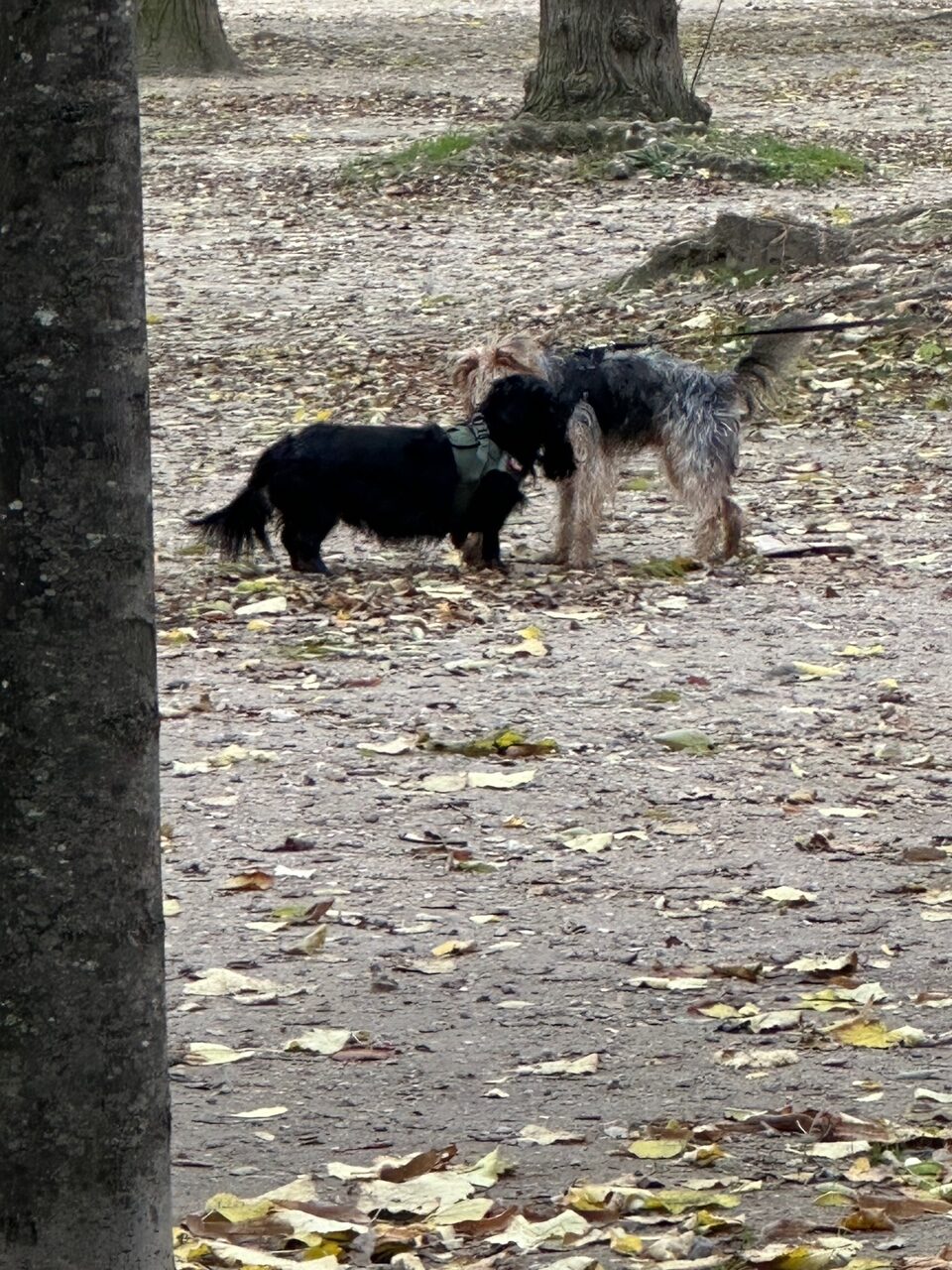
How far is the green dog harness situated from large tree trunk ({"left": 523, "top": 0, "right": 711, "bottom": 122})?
1056 centimetres

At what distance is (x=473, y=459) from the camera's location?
9445 mm

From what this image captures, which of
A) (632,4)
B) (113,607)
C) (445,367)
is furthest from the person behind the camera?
(632,4)

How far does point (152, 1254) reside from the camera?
331cm

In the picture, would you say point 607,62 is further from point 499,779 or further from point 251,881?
point 251,881

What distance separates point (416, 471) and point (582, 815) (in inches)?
122

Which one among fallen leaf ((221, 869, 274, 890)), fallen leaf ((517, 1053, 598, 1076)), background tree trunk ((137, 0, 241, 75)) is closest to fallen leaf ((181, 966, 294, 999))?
fallen leaf ((221, 869, 274, 890))

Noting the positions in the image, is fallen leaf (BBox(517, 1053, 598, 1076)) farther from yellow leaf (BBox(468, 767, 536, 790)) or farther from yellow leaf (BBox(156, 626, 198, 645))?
yellow leaf (BBox(156, 626, 198, 645))

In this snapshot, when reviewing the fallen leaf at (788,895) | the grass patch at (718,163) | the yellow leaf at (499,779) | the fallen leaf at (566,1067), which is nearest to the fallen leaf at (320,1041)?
the fallen leaf at (566,1067)

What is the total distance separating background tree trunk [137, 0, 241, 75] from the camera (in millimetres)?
26438

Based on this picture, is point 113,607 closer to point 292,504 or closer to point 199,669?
point 199,669

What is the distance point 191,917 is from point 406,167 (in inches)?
566

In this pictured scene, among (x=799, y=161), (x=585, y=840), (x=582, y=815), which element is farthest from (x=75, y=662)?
(x=799, y=161)

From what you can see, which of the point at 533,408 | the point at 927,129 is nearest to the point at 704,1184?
the point at 533,408

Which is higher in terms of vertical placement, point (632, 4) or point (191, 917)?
point (632, 4)
